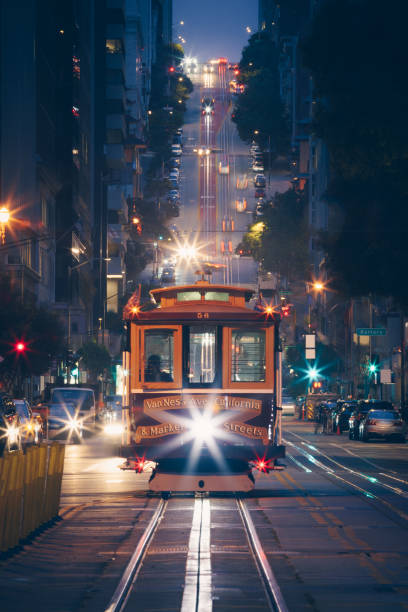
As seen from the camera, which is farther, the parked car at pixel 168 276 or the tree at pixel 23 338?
the parked car at pixel 168 276

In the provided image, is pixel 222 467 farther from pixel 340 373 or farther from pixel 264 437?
pixel 340 373

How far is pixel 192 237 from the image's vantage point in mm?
146375

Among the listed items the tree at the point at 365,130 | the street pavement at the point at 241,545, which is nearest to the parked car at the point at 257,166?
the tree at the point at 365,130

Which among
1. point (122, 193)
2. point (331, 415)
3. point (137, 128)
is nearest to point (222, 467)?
point (331, 415)

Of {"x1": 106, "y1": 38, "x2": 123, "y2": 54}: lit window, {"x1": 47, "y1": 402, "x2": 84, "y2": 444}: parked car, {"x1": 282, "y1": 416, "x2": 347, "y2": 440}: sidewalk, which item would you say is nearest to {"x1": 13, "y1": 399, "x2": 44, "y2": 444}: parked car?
{"x1": 47, "y1": 402, "x2": 84, "y2": 444}: parked car

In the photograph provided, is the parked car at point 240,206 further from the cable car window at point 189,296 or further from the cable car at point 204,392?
the cable car at point 204,392

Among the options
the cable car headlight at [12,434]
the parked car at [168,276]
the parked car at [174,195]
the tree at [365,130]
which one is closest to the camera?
the cable car headlight at [12,434]

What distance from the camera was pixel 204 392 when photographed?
21156 mm

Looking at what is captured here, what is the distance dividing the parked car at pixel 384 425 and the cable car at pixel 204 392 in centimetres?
3100

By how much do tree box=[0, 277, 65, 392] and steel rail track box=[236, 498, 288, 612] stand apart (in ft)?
145

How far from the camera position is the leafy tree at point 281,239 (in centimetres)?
13425

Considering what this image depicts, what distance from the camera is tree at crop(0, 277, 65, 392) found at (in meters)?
64.1

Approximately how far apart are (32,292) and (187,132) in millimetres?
104537

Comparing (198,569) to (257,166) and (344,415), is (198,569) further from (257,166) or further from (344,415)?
(257,166)
